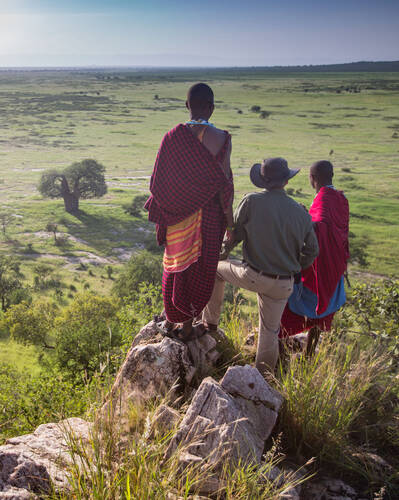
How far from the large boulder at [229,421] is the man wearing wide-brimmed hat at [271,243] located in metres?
0.47

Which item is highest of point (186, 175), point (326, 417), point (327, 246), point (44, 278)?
point (186, 175)

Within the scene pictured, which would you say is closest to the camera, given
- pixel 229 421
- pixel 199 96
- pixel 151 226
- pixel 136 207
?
pixel 229 421

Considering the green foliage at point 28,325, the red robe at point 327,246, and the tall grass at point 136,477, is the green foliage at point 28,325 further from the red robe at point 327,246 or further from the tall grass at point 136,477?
the tall grass at point 136,477

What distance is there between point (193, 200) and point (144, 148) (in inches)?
4435

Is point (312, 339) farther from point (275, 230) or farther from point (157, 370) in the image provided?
point (157, 370)

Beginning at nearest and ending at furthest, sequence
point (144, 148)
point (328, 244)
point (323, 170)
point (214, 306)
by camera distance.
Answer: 1. point (323, 170)
2. point (328, 244)
3. point (214, 306)
4. point (144, 148)

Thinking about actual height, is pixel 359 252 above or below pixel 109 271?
above

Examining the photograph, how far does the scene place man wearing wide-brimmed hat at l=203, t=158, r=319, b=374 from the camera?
147 inches

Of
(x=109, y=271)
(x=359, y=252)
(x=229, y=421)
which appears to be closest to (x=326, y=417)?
(x=229, y=421)

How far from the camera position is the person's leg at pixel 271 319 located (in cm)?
390

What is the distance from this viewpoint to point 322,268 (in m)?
4.36

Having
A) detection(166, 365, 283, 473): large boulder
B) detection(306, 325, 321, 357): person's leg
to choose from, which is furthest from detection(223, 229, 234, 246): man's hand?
detection(306, 325, 321, 357): person's leg

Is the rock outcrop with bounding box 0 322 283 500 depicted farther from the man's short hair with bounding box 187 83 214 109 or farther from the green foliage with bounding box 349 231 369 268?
the green foliage with bounding box 349 231 369 268

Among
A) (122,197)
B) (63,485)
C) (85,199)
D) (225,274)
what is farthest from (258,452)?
(85,199)
